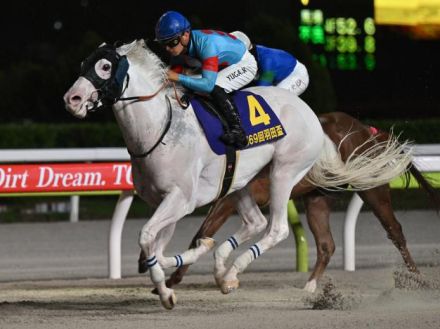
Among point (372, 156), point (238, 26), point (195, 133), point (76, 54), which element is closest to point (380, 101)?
point (238, 26)

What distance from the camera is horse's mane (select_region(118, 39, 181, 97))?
6984mm

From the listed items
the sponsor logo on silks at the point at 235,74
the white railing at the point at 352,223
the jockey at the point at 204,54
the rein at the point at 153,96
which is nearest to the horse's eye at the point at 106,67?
the rein at the point at 153,96

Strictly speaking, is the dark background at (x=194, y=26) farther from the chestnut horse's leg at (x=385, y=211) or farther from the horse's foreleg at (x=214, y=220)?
the horse's foreleg at (x=214, y=220)

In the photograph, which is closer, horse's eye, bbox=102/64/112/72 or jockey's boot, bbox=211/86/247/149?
horse's eye, bbox=102/64/112/72

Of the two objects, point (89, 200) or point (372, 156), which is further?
point (89, 200)

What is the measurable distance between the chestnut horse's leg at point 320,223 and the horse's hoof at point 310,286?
0.74ft

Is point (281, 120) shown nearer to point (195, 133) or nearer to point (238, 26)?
point (195, 133)

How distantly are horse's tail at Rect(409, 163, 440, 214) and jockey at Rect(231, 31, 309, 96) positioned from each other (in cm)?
131

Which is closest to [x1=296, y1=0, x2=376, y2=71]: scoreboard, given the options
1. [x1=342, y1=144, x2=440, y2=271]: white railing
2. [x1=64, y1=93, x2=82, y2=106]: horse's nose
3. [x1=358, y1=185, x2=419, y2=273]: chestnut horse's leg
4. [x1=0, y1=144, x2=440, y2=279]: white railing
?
[x1=0, y1=144, x2=440, y2=279]: white railing

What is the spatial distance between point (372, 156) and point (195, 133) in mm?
1585

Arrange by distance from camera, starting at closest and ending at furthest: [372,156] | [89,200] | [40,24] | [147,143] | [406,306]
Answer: [147,143] < [406,306] < [372,156] < [89,200] < [40,24]

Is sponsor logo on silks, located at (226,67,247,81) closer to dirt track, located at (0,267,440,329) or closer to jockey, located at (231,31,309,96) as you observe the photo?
jockey, located at (231,31,309,96)

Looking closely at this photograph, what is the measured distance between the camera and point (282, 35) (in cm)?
1631

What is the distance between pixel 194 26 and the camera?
16000 millimetres
